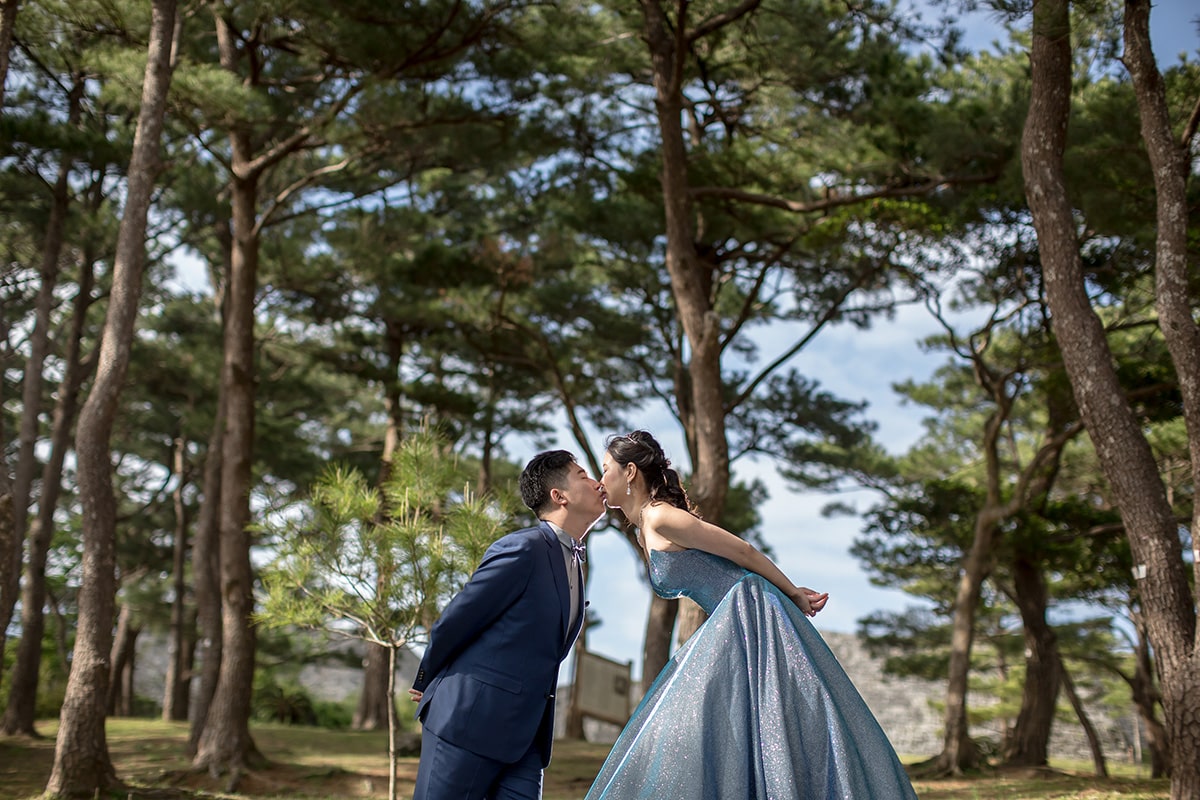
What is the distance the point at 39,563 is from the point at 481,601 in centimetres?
1199

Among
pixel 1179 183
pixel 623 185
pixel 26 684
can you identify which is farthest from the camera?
pixel 623 185

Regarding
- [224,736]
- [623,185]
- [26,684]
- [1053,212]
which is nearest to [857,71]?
[623,185]

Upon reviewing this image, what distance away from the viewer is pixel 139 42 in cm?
1048

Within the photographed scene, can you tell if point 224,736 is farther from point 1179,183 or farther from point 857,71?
point 857,71

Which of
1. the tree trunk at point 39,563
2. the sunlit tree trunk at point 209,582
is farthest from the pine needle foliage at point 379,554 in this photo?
the tree trunk at point 39,563

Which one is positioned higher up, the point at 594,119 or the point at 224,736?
the point at 594,119

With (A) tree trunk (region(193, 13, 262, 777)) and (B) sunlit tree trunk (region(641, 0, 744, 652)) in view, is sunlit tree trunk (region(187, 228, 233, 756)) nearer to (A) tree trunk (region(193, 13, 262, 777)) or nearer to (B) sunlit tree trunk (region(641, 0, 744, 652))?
(A) tree trunk (region(193, 13, 262, 777))

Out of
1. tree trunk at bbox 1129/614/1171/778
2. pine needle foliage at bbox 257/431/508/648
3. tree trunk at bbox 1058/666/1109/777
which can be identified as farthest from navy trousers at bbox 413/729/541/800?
tree trunk at bbox 1058/666/1109/777

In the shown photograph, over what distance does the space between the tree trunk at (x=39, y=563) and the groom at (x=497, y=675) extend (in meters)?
11.6

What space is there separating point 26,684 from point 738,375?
10.5m

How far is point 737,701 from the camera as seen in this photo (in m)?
2.86

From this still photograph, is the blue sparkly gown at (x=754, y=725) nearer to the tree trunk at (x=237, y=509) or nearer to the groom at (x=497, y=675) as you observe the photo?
the groom at (x=497, y=675)

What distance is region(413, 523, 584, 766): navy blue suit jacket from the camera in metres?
2.76

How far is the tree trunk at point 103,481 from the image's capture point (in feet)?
25.1
